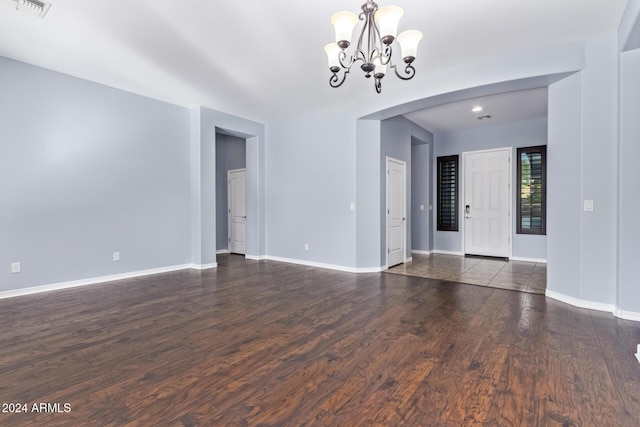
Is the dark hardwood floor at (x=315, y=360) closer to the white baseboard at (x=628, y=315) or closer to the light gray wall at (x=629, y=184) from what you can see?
the white baseboard at (x=628, y=315)

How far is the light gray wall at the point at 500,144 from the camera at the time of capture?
6.20 meters

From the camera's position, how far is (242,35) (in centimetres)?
317

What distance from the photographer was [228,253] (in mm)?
7422

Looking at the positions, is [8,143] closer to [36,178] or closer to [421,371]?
[36,178]

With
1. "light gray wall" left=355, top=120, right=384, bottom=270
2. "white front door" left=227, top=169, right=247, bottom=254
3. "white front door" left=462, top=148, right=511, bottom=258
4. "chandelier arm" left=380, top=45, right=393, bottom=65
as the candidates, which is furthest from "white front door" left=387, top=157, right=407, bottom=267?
"white front door" left=227, top=169, right=247, bottom=254

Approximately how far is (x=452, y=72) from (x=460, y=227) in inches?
163

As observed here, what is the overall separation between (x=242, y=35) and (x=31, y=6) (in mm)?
1776

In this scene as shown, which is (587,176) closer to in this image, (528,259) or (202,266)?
(528,259)

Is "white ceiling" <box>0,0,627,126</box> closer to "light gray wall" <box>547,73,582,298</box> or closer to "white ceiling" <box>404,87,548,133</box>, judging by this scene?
"light gray wall" <box>547,73,582,298</box>

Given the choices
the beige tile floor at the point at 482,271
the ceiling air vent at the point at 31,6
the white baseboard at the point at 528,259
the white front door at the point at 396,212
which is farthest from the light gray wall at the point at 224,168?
the white baseboard at the point at 528,259

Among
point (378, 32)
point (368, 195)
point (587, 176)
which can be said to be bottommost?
point (368, 195)

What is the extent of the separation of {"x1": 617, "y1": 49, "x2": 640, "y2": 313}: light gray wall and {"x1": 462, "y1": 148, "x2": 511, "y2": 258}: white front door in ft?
11.7

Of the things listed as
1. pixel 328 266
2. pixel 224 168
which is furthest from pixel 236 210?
pixel 328 266

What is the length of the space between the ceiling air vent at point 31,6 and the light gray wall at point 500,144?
6957 mm
